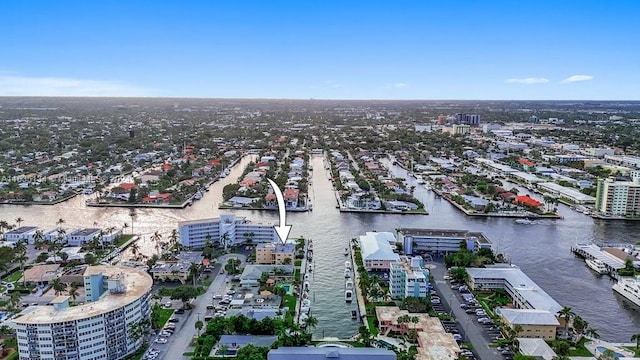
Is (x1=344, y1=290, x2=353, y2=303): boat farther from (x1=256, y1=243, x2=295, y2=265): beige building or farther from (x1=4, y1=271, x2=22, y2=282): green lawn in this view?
(x1=4, y1=271, x2=22, y2=282): green lawn

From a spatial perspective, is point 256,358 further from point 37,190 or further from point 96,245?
point 37,190

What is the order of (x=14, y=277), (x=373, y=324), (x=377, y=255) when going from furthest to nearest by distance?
(x=377, y=255) < (x=14, y=277) < (x=373, y=324)

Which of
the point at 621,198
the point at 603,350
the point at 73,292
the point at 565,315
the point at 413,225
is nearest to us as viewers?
the point at 603,350

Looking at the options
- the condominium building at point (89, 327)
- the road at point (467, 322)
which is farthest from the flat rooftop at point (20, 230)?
the road at point (467, 322)

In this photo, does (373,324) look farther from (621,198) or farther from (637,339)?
(621,198)

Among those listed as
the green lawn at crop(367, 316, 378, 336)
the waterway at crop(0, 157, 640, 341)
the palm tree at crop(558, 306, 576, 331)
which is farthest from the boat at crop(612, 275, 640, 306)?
the green lawn at crop(367, 316, 378, 336)

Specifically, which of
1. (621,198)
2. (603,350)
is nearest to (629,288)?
(603,350)
